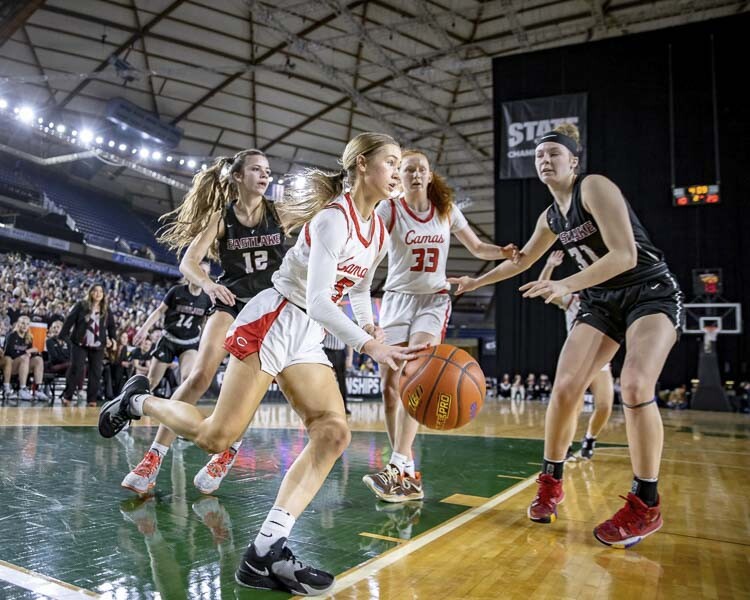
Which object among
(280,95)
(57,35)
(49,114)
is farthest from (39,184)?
(280,95)

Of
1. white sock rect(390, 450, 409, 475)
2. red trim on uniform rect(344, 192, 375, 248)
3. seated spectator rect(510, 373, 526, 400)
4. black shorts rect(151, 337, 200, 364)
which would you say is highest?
red trim on uniform rect(344, 192, 375, 248)

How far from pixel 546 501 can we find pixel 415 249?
1.62 m

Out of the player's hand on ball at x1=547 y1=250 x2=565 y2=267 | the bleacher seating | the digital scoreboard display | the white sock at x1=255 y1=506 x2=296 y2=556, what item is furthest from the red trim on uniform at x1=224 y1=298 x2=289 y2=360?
the bleacher seating

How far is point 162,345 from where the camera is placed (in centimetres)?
627

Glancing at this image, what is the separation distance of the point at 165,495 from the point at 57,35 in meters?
17.8

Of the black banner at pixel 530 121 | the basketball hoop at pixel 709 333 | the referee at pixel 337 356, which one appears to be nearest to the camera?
the referee at pixel 337 356

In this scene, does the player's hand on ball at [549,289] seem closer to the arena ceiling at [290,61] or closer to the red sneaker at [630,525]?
the red sneaker at [630,525]

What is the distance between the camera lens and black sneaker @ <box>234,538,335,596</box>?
1941 millimetres

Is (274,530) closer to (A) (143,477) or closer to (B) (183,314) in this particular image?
(A) (143,477)

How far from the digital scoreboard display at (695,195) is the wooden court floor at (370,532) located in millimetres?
11195

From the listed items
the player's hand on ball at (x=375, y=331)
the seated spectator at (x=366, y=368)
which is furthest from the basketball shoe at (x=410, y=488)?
the seated spectator at (x=366, y=368)

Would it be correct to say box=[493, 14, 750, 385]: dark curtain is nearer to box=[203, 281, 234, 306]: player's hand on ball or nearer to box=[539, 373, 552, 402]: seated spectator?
box=[539, 373, 552, 402]: seated spectator

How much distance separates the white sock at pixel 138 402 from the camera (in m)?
3.02

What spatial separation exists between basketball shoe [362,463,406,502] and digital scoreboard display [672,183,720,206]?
13654 millimetres
